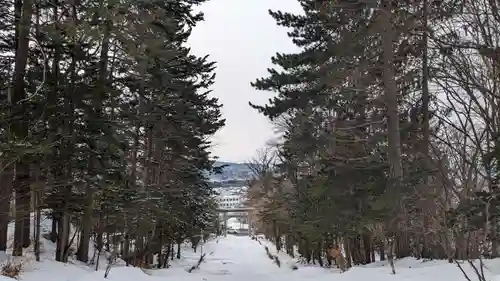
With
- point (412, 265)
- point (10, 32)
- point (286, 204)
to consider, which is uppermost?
point (10, 32)

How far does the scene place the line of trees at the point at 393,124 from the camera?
9.13m

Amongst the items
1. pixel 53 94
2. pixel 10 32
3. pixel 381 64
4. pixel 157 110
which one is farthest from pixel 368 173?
pixel 10 32

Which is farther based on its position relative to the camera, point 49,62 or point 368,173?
point 368,173

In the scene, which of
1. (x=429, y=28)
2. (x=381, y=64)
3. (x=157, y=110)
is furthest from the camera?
(x=157, y=110)

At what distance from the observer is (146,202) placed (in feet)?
59.2

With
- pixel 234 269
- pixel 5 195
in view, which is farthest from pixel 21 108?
pixel 234 269

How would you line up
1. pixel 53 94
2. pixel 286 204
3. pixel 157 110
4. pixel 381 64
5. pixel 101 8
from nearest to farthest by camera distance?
pixel 101 8 → pixel 53 94 → pixel 381 64 → pixel 157 110 → pixel 286 204

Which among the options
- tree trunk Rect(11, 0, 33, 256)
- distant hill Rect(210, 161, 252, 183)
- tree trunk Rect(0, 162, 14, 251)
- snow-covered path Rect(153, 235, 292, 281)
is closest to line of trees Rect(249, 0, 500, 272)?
snow-covered path Rect(153, 235, 292, 281)

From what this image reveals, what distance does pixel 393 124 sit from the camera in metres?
15.2

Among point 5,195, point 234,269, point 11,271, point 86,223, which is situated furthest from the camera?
point 234,269

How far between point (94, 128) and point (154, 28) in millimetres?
3171

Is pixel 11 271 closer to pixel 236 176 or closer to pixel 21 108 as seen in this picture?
pixel 21 108

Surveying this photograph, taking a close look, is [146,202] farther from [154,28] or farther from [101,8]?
[101,8]

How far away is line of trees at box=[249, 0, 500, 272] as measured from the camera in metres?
9.13
